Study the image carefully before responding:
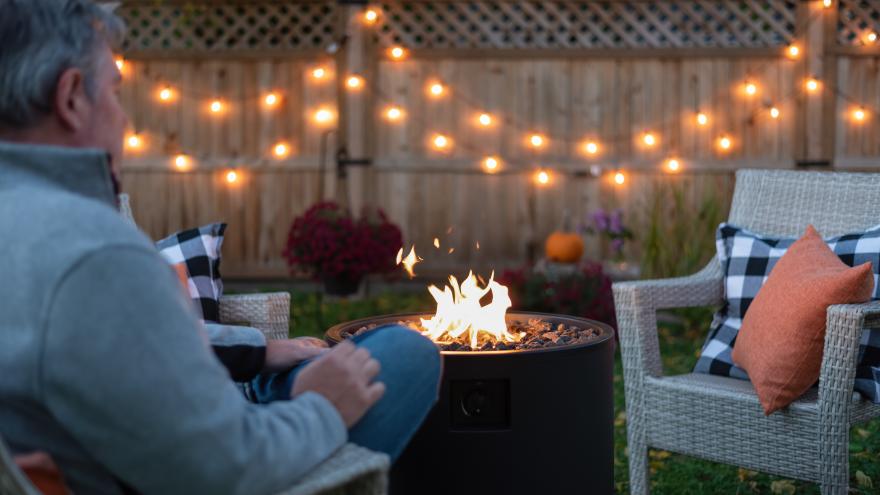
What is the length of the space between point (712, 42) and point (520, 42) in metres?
1.20

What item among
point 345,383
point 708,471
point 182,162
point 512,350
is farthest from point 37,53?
point 182,162

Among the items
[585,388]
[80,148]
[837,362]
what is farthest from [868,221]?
[80,148]

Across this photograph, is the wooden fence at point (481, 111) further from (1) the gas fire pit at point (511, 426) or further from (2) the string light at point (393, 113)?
(1) the gas fire pit at point (511, 426)

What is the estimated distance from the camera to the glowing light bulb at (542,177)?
19.1 feet

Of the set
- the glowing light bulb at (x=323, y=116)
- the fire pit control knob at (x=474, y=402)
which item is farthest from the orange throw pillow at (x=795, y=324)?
the glowing light bulb at (x=323, y=116)

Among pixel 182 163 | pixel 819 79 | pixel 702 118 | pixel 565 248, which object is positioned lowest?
pixel 565 248

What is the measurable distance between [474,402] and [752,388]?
0.83m

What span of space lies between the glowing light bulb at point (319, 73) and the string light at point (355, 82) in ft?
0.58

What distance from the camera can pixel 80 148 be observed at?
1059 millimetres

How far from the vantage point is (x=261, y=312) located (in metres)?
2.25

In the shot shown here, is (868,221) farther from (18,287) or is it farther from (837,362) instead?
(18,287)

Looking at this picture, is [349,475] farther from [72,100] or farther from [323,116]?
[323,116]

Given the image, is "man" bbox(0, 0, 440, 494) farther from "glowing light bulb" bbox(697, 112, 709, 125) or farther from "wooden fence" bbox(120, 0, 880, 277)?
"glowing light bulb" bbox(697, 112, 709, 125)

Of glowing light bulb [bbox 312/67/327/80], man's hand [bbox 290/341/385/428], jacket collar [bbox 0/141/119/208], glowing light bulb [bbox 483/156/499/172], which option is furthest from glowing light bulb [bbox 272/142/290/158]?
jacket collar [bbox 0/141/119/208]
